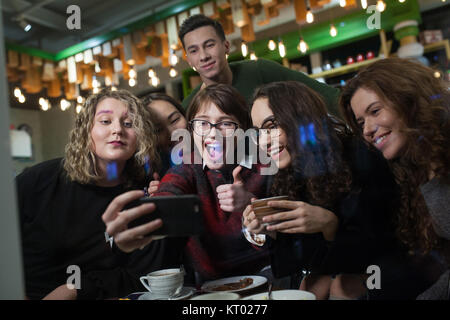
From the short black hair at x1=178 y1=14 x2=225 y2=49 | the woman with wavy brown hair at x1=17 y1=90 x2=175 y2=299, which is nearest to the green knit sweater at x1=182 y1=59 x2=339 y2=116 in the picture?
the short black hair at x1=178 y1=14 x2=225 y2=49

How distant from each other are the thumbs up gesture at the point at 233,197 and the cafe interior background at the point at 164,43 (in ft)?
1.01

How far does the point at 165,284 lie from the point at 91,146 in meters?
0.43

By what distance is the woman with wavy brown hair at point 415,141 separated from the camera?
3.09 ft

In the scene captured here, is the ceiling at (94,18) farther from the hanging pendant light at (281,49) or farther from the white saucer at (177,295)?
the white saucer at (177,295)

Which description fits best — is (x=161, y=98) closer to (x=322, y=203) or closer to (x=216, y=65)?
(x=216, y=65)

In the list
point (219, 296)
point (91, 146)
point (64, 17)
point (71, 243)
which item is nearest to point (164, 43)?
point (64, 17)

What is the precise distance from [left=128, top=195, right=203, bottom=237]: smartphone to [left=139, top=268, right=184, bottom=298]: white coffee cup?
122 mm

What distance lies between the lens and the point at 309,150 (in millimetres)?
962

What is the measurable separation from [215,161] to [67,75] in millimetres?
537

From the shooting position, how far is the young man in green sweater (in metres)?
1.01

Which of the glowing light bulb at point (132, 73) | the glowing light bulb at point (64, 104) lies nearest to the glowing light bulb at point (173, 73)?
the glowing light bulb at point (132, 73)

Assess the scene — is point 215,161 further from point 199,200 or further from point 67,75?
point 67,75

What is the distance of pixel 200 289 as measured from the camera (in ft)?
3.10

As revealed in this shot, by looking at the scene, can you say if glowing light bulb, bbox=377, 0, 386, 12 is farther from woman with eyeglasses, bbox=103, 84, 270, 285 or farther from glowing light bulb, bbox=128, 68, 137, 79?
glowing light bulb, bbox=128, 68, 137, 79
